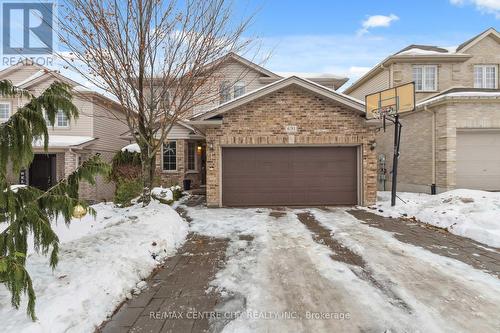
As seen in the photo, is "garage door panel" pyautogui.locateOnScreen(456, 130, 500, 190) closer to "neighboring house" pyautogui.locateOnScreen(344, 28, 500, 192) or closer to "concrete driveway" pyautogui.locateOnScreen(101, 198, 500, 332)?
"neighboring house" pyautogui.locateOnScreen(344, 28, 500, 192)

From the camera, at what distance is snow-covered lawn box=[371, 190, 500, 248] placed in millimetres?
6506

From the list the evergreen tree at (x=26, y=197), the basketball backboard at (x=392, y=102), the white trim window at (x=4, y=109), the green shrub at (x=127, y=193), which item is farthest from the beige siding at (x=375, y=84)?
the white trim window at (x=4, y=109)

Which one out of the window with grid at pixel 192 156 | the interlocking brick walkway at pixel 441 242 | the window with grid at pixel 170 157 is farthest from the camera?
the window with grid at pixel 192 156

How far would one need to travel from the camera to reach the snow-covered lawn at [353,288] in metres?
3.00

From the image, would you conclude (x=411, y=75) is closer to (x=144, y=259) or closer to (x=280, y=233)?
(x=280, y=233)

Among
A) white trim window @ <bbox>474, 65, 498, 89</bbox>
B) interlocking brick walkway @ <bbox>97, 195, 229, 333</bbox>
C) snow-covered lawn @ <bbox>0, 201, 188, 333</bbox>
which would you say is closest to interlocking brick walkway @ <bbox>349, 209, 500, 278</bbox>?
interlocking brick walkway @ <bbox>97, 195, 229, 333</bbox>

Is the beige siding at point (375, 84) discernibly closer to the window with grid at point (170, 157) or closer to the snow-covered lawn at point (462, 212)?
the snow-covered lawn at point (462, 212)

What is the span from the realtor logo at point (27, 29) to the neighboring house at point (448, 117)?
569 inches

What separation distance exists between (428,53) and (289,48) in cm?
1051

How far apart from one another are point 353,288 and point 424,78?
16044 mm

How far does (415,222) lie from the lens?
824 cm

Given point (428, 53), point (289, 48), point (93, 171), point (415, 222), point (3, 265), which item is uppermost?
point (428, 53)

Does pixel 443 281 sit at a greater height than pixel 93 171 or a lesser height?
lesser

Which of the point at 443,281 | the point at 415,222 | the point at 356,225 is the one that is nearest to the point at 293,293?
the point at 443,281
